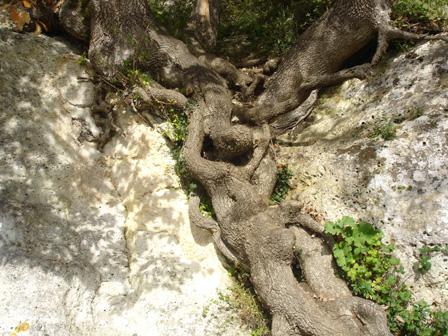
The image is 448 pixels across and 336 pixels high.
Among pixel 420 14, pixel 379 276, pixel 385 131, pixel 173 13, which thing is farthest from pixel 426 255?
pixel 173 13

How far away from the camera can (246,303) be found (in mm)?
4699

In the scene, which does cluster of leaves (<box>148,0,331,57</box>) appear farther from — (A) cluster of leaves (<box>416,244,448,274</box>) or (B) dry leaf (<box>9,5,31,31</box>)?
(A) cluster of leaves (<box>416,244,448,274</box>)

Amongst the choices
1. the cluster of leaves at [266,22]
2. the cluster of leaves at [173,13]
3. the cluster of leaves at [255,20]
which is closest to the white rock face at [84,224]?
the cluster of leaves at [173,13]

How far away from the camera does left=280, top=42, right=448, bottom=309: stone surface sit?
424cm

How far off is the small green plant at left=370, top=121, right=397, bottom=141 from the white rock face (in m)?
2.44

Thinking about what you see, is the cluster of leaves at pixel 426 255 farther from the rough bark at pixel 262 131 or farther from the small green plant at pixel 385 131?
the small green plant at pixel 385 131

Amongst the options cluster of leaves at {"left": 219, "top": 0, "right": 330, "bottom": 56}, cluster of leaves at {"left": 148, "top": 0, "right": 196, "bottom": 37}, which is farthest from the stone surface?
cluster of leaves at {"left": 148, "top": 0, "right": 196, "bottom": 37}

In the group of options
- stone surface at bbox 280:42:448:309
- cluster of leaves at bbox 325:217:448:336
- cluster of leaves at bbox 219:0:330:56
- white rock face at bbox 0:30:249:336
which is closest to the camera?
cluster of leaves at bbox 325:217:448:336

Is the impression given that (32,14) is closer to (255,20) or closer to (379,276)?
(255,20)

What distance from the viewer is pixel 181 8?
7.21m

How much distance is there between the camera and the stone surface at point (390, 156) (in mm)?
4242

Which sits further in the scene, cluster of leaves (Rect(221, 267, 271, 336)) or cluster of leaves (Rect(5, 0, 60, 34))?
cluster of leaves (Rect(5, 0, 60, 34))

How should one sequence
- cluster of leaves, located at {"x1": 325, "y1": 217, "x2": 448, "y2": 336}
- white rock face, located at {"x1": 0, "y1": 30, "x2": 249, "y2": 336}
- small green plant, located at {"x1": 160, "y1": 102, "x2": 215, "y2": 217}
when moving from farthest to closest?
small green plant, located at {"x1": 160, "y1": 102, "x2": 215, "y2": 217} < white rock face, located at {"x1": 0, "y1": 30, "x2": 249, "y2": 336} < cluster of leaves, located at {"x1": 325, "y1": 217, "x2": 448, "y2": 336}

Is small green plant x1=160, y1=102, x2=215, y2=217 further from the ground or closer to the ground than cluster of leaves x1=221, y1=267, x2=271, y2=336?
Result: further from the ground
